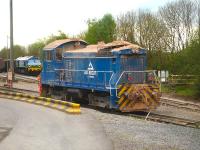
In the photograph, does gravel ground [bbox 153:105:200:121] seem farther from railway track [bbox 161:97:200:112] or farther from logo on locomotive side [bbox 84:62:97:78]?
logo on locomotive side [bbox 84:62:97:78]

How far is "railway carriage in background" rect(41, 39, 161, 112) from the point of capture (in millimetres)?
19000

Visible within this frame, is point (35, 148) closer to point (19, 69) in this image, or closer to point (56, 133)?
point (56, 133)

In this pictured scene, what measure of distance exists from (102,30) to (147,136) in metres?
31.3

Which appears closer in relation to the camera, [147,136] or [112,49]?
[147,136]

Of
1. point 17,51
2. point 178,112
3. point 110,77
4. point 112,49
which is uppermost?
point 17,51

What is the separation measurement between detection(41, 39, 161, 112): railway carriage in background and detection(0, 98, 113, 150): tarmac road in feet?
12.3

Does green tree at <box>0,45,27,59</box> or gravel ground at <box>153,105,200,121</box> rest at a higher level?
green tree at <box>0,45,27,59</box>

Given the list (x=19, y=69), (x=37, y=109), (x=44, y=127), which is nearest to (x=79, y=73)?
(x=37, y=109)

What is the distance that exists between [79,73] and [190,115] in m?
5.92

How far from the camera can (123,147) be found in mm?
9867

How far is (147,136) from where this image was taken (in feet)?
37.6

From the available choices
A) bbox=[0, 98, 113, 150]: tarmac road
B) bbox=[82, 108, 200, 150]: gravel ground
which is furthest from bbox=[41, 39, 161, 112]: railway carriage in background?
bbox=[82, 108, 200, 150]: gravel ground

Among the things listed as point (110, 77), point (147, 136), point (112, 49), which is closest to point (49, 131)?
point (147, 136)

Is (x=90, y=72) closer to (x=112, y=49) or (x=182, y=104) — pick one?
(x=112, y=49)
